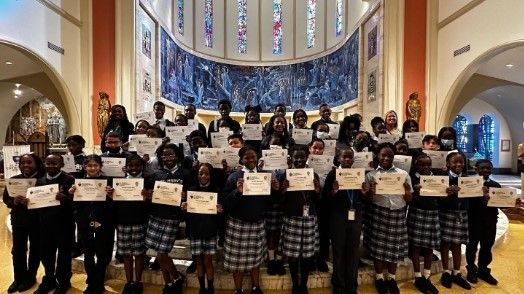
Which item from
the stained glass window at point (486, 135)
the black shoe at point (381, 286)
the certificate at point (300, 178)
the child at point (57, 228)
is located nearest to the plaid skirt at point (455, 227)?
the black shoe at point (381, 286)

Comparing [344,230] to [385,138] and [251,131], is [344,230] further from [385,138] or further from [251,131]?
[251,131]

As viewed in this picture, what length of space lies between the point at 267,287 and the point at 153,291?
4.35 feet

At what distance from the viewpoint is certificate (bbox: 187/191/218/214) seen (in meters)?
3.38

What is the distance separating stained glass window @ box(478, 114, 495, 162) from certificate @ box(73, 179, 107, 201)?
885 inches

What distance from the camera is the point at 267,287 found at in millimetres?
4086

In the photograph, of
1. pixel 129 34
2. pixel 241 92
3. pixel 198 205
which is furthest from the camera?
pixel 241 92

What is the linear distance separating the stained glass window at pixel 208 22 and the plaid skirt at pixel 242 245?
17.5 m

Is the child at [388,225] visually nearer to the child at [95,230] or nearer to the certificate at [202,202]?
the certificate at [202,202]

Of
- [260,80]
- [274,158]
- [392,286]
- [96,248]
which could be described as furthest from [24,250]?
[260,80]

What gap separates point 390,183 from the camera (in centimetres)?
360

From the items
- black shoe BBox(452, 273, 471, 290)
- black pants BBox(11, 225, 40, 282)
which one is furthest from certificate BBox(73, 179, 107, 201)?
black shoe BBox(452, 273, 471, 290)

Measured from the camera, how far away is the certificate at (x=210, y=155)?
4.01 meters

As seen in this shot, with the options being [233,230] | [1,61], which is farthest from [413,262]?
[1,61]

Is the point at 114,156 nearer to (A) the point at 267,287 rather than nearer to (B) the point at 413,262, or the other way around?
(A) the point at 267,287
